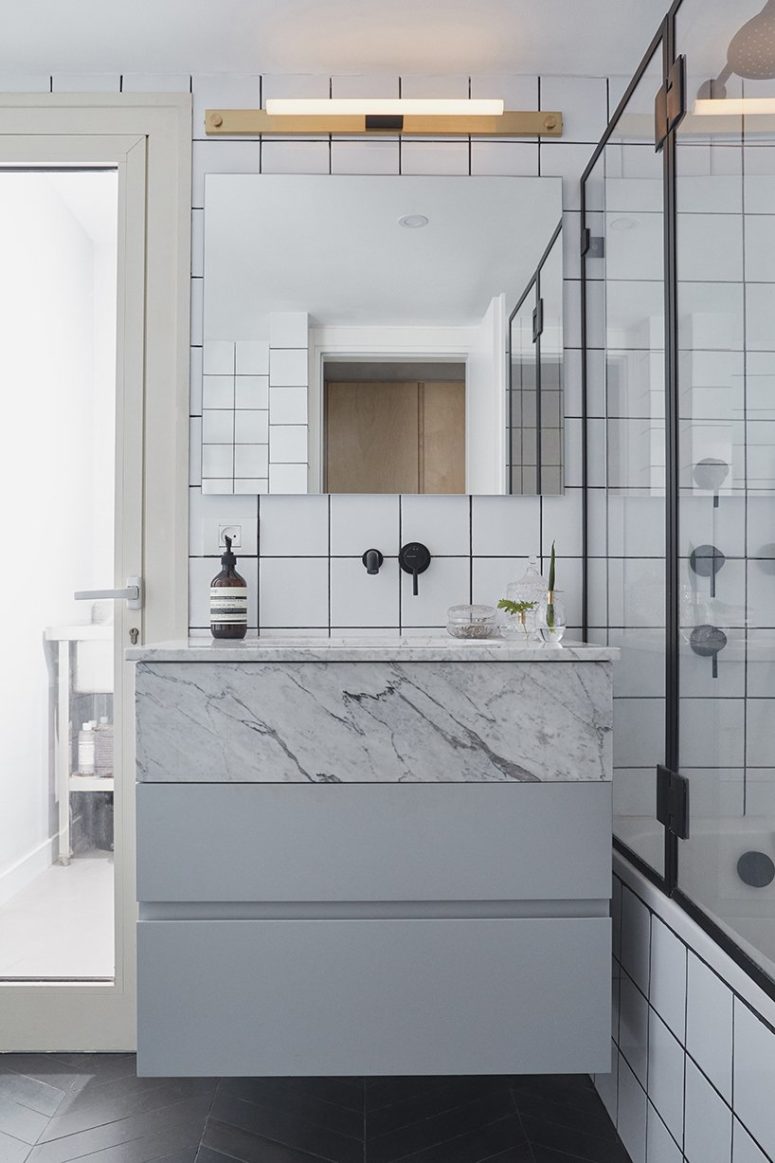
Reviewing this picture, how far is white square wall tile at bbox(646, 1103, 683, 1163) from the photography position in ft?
4.24

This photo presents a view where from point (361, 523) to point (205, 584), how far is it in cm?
38

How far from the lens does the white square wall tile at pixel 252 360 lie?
187cm

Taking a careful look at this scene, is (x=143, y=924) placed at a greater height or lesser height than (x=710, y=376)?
lesser

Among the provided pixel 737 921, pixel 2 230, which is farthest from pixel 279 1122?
pixel 2 230

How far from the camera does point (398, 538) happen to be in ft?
6.23

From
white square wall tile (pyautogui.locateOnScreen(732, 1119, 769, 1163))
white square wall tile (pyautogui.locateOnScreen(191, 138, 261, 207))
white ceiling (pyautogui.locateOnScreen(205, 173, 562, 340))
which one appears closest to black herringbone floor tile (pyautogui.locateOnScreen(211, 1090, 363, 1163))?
white square wall tile (pyautogui.locateOnScreen(732, 1119, 769, 1163))

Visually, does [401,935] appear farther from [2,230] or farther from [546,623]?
[2,230]

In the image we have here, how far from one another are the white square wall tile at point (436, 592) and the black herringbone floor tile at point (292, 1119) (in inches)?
38.7

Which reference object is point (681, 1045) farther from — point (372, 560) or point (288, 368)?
point (288, 368)

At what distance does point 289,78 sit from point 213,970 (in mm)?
1882

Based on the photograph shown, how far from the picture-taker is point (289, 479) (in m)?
1.87

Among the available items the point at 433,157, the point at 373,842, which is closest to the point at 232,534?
the point at 373,842

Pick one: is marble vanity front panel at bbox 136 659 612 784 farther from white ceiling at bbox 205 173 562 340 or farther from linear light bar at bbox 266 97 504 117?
linear light bar at bbox 266 97 504 117

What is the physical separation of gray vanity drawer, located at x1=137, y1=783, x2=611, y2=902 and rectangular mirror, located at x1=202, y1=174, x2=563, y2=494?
75cm
